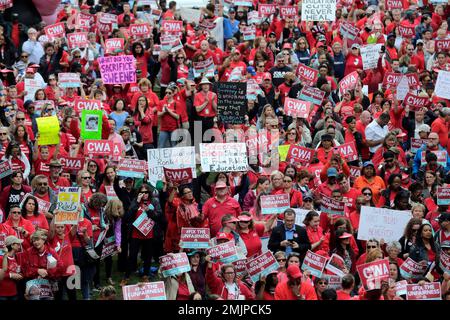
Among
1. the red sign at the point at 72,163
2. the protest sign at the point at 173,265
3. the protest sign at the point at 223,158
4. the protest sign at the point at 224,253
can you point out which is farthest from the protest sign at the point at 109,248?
the protest sign at the point at 173,265

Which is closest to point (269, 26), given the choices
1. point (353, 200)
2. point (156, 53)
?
point (156, 53)

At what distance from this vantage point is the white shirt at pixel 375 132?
22.8m

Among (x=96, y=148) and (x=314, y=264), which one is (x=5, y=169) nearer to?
(x=96, y=148)

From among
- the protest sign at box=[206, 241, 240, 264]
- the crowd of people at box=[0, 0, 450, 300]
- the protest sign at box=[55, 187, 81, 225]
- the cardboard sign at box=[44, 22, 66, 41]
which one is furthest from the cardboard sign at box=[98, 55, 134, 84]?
the protest sign at box=[206, 241, 240, 264]

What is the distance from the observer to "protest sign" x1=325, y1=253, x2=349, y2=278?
56.0ft

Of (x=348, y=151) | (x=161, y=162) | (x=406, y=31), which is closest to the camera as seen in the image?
(x=161, y=162)

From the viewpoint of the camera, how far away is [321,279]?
54.1 feet

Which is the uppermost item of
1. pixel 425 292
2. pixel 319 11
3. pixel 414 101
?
pixel 319 11

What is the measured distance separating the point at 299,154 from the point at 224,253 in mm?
4099

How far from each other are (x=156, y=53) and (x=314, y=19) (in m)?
3.51

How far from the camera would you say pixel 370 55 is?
2638 centimetres

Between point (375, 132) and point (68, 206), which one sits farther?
point (375, 132)

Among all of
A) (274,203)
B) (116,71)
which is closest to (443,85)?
(116,71)

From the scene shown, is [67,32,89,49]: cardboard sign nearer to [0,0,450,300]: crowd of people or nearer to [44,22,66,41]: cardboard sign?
[0,0,450,300]: crowd of people
